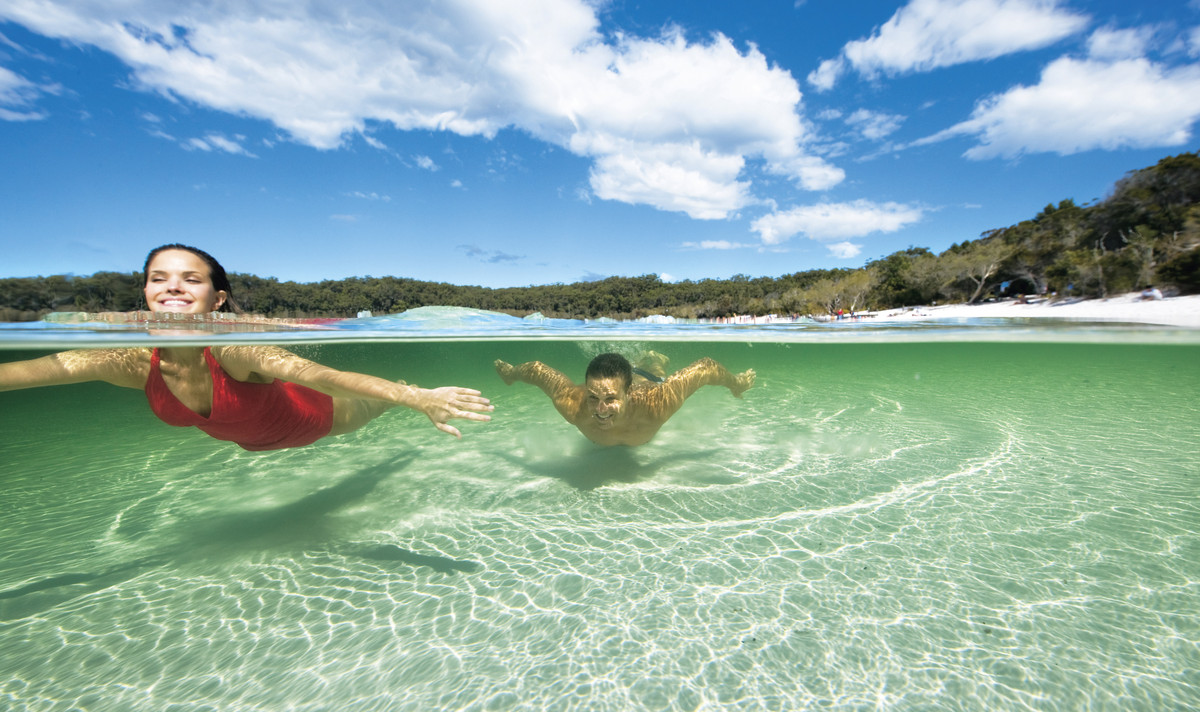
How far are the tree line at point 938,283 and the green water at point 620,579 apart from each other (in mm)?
2735

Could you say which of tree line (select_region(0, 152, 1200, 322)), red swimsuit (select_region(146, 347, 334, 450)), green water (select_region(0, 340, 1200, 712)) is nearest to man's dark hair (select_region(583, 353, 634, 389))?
green water (select_region(0, 340, 1200, 712))

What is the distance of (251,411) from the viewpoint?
11.5 ft

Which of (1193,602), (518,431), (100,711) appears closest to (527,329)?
(518,431)

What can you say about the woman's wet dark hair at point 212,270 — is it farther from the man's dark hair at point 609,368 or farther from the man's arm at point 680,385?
the man's arm at point 680,385

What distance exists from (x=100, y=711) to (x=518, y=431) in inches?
255

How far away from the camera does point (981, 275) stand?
32.5 metres

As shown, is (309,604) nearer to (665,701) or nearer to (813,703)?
(665,701)

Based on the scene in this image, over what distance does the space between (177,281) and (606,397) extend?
3.62m

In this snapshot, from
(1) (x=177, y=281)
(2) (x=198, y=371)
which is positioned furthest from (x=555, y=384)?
(1) (x=177, y=281)

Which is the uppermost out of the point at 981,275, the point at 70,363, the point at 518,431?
the point at 981,275

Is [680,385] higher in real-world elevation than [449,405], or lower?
lower

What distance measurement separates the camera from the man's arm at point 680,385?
5.25 meters

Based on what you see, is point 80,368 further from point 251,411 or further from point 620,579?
point 620,579

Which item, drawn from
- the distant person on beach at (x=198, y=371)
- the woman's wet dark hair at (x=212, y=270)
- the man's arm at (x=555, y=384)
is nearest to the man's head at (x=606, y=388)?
the man's arm at (x=555, y=384)
